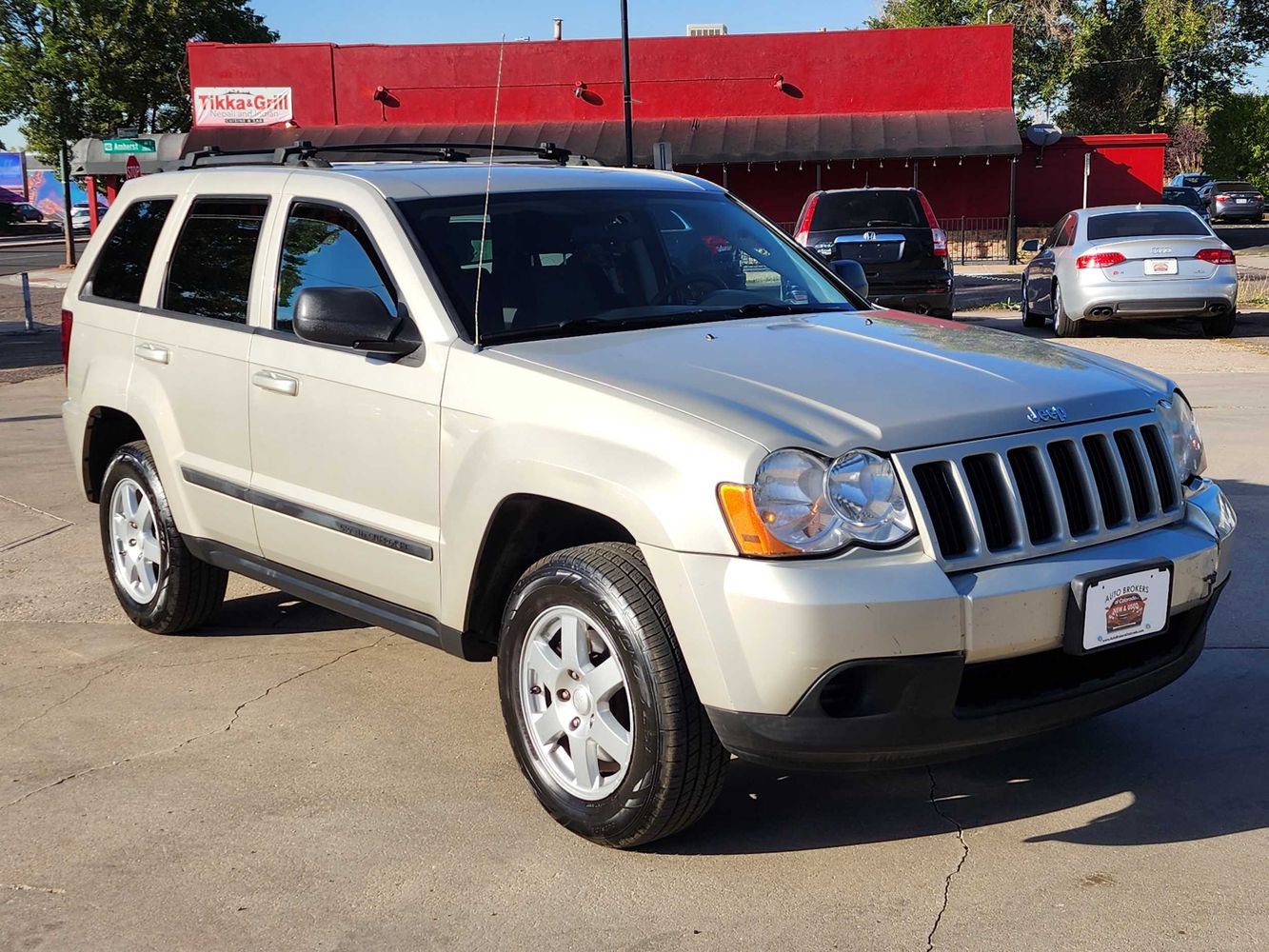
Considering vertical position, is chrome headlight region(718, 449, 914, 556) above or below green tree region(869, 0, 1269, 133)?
below

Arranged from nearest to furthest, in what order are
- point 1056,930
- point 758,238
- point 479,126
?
point 1056,930 → point 758,238 → point 479,126

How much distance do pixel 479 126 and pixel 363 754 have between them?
3452 cm

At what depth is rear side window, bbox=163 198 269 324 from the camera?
5.18m

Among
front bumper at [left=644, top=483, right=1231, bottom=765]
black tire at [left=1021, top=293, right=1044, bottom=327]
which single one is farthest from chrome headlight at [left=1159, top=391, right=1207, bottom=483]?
black tire at [left=1021, top=293, right=1044, bottom=327]

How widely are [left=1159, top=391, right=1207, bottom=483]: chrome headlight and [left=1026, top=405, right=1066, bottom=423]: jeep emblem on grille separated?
462 mm

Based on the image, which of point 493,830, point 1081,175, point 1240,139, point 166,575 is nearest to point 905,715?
point 493,830

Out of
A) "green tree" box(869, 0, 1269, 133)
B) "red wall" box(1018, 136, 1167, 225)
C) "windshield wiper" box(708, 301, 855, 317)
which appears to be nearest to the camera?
"windshield wiper" box(708, 301, 855, 317)

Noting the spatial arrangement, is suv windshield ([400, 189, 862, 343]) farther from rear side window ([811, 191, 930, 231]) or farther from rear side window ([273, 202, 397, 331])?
rear side window ([811, 191, 930, 231])

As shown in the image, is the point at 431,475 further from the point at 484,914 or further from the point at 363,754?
the point at 484,914

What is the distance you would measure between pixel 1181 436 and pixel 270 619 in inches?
150

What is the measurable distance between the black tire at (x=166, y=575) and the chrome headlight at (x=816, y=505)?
3.01 m

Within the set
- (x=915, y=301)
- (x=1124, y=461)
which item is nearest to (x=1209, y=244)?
(x=915, y=301)

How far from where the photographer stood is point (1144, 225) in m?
15.8

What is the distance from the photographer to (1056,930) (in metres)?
3.33
